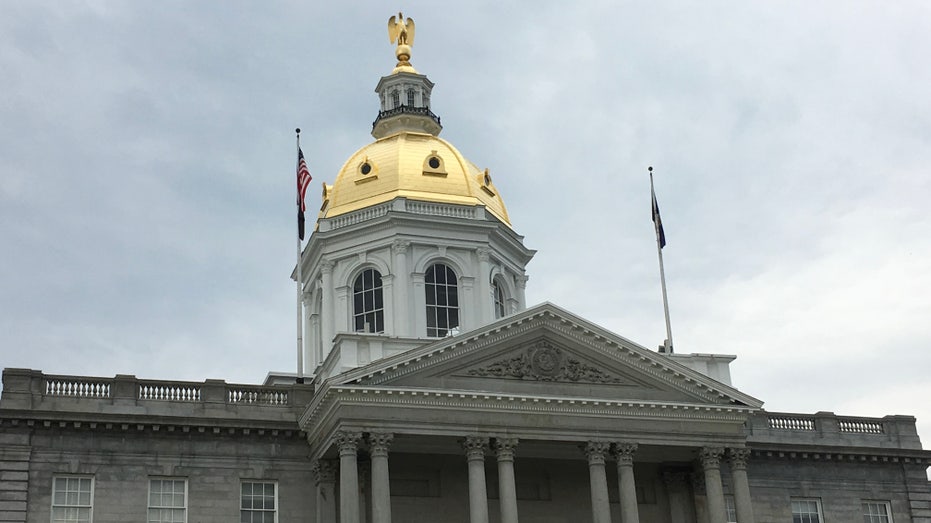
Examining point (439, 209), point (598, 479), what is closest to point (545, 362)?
point (598, 479)

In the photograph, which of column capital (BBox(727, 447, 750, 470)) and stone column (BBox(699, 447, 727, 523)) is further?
column capital (BBox(727, 447, 750, 470))

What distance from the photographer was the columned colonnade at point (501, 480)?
3869cm

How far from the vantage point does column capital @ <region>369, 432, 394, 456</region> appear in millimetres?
39312

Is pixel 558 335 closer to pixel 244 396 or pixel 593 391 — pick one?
pixel 593 391

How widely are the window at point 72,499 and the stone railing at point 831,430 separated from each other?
844 inches

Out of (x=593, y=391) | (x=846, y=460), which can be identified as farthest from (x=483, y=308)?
(x=846, y=460)

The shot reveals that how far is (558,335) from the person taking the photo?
4209 centimetres

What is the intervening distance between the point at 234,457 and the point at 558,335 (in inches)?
411

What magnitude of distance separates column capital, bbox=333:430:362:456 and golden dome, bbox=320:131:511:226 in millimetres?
15475

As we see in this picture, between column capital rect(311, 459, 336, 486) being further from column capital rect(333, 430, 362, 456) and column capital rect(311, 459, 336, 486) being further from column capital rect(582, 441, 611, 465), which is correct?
column capital rect(582, 441, 611, 465)

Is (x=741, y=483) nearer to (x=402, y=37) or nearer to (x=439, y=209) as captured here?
(x=439, y=209)

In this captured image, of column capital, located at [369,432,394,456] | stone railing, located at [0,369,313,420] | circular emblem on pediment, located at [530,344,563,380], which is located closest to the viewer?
column capital, located at [369,432,394,456]

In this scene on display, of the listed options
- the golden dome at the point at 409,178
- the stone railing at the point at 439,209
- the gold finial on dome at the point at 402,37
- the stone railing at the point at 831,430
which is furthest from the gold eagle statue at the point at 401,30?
the stone railing at the point at 831,430

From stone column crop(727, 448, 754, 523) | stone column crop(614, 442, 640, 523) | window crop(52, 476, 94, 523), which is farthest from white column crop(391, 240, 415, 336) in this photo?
window crop(52, 476, 94, 523)
